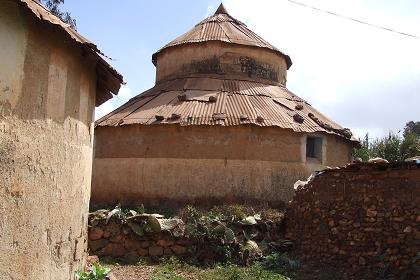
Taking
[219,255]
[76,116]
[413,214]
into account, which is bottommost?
[219,255]

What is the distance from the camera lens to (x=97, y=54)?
7.12m

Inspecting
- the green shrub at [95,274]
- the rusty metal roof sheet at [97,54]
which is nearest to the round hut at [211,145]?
the rusty metal roof sheet at [97,54]

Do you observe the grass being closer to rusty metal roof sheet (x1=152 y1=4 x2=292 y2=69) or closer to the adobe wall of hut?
the adobe wall of hut

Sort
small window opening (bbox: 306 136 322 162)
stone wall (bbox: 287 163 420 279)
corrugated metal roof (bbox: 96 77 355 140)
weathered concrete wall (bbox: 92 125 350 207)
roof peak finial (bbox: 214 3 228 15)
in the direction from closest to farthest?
1. stone wall (bbox: 287 163 420 279)
2. weathered concrete wall (bbox: 92 125 350 207)
3. corrugated metal roof (bbox: 96 77 355 140)
4. small window opening (bbox: 306 136 322 162)
5. roof peak finial (bbox: 214 3 228 15)

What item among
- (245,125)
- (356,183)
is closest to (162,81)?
(245,125)

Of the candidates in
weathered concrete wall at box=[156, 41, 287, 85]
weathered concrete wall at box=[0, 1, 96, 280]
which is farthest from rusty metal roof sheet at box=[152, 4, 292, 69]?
weathered concrete wall at box=[0, 1, 96, 280]

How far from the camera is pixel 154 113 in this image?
16578 millimetres

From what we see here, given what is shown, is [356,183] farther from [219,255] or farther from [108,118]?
[108,118]

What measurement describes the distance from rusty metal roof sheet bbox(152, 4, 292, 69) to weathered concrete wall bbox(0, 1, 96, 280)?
12.1 meters

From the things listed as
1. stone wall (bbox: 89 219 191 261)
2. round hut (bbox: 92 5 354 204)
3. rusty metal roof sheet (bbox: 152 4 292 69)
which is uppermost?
rusty metal roof sheet (bbox: 152 4 292 69)

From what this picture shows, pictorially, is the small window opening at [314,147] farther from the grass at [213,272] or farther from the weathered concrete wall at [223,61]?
the grass at [213,272]

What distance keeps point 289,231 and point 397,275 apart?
377 cm

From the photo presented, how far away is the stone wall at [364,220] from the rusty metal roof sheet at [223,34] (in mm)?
7981

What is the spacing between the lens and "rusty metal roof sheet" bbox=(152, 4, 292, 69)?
19.4 meters
